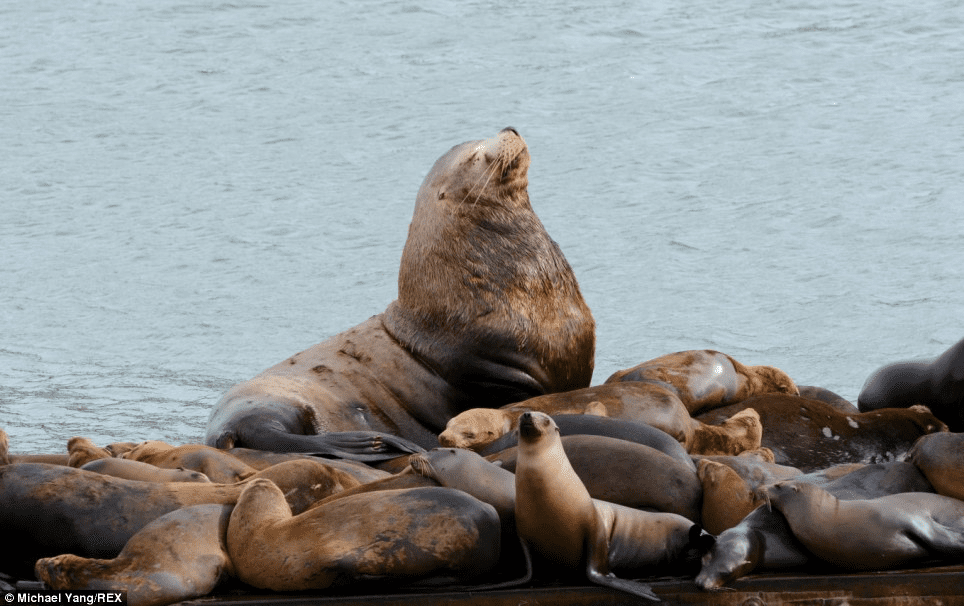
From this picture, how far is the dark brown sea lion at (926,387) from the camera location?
5195mm

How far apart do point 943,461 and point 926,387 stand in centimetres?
184

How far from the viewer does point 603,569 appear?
328 cm

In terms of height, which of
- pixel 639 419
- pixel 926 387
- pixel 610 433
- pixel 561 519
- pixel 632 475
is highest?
pixel 561 519

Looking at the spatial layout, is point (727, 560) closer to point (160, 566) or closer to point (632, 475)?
point (632, 475)

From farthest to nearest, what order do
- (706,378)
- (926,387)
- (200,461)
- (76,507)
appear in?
(706,378), (926,387), (200,461), (76,507)

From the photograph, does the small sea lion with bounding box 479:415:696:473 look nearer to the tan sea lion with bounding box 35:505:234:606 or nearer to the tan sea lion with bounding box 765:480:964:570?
the tan sea lion with bounding box 765:480:964:570

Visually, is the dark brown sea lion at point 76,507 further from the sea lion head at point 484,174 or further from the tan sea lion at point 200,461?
the sea lion head at point 484,174

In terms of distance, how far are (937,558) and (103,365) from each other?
11.1m

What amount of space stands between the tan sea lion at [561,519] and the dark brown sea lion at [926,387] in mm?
2164

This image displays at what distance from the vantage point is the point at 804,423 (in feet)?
17.1

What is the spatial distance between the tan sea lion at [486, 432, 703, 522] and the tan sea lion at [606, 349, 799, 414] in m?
1.57

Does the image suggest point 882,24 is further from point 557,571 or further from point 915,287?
point 557,571

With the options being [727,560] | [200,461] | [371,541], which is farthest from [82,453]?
[727,560]

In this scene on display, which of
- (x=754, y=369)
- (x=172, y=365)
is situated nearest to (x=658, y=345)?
(x=172, y=365)
